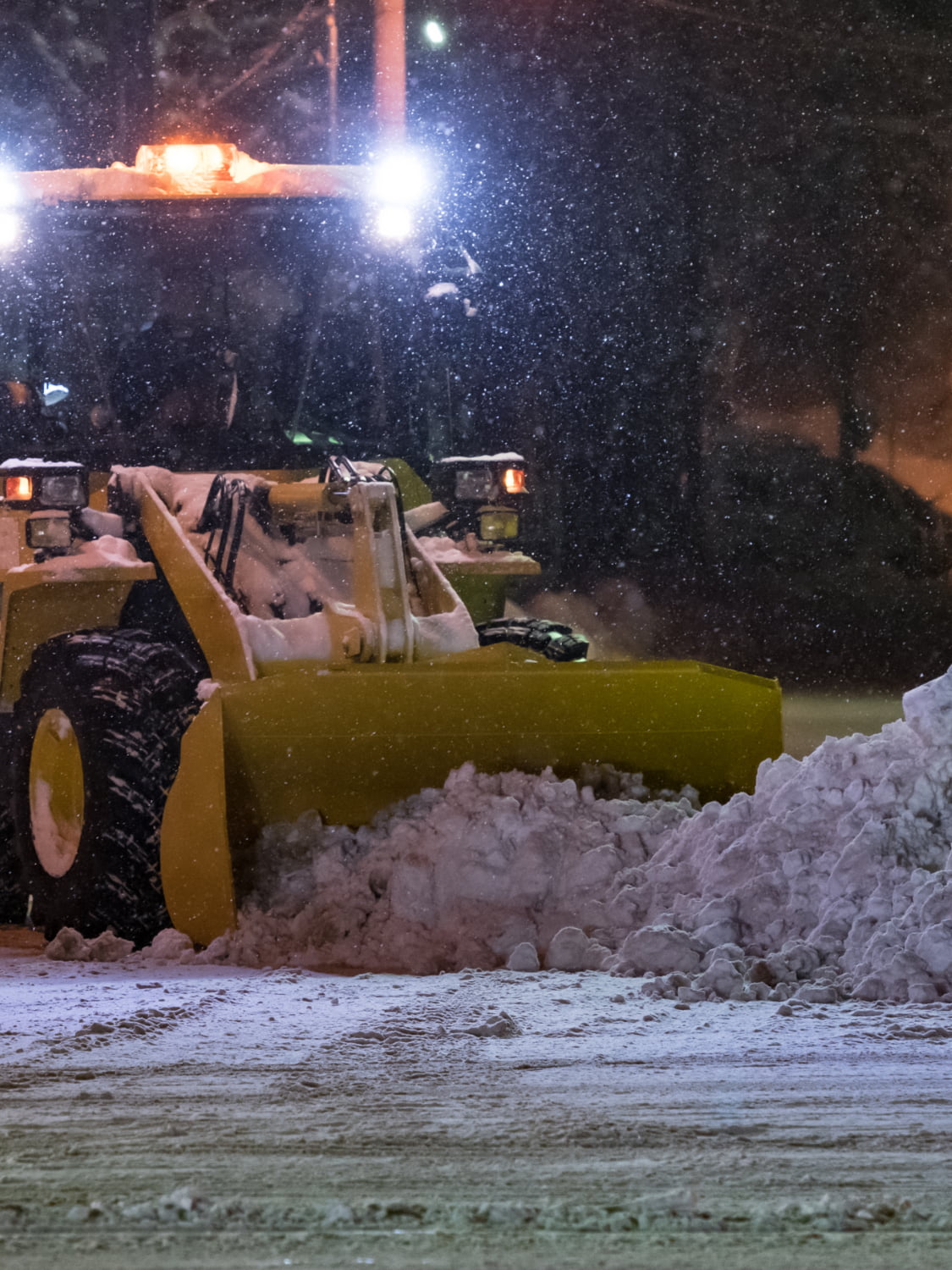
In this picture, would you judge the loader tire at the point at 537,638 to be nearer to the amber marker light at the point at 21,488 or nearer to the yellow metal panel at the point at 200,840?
the yellow metal panel at the point at 200,840

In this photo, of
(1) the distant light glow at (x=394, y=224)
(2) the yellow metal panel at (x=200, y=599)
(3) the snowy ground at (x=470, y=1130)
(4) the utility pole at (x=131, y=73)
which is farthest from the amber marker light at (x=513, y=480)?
(4) the utility pole at (x=131, y=73)

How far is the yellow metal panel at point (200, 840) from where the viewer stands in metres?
4.66

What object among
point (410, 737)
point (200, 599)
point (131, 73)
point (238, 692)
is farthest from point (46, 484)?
point (131, 73)

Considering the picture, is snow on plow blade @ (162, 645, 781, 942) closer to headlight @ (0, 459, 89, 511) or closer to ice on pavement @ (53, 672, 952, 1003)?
ice on pavement @ (53, 672, 952, 1003)

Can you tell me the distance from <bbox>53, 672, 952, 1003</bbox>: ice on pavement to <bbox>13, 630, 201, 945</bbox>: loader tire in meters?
0.42

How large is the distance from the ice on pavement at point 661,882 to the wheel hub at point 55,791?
2.62 feet

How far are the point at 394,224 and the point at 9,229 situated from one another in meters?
1.56

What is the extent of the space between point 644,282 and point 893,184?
2.72 metres

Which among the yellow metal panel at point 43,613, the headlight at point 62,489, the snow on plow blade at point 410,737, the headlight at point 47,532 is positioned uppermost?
the headlight at point 62,489

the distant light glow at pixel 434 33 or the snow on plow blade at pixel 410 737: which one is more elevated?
the distant light glow at pixel 434 33

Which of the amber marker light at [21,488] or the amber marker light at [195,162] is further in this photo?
the amber marker light at [195,162]

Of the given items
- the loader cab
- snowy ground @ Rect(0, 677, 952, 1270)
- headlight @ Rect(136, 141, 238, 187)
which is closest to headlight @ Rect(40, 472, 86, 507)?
the loader cab

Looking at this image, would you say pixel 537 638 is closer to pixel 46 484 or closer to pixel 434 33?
pixel 46 484

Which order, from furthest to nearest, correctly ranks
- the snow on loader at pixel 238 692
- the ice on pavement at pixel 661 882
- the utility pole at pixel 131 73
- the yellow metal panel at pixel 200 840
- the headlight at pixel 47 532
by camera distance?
the utility pole at pixel 131 73 < the headlight at pixel 47 532 < the snow on loader at pixel 238 692 < the yellow metal panel at pixel 200 840 < the ice on pavement at pixel 661 882
